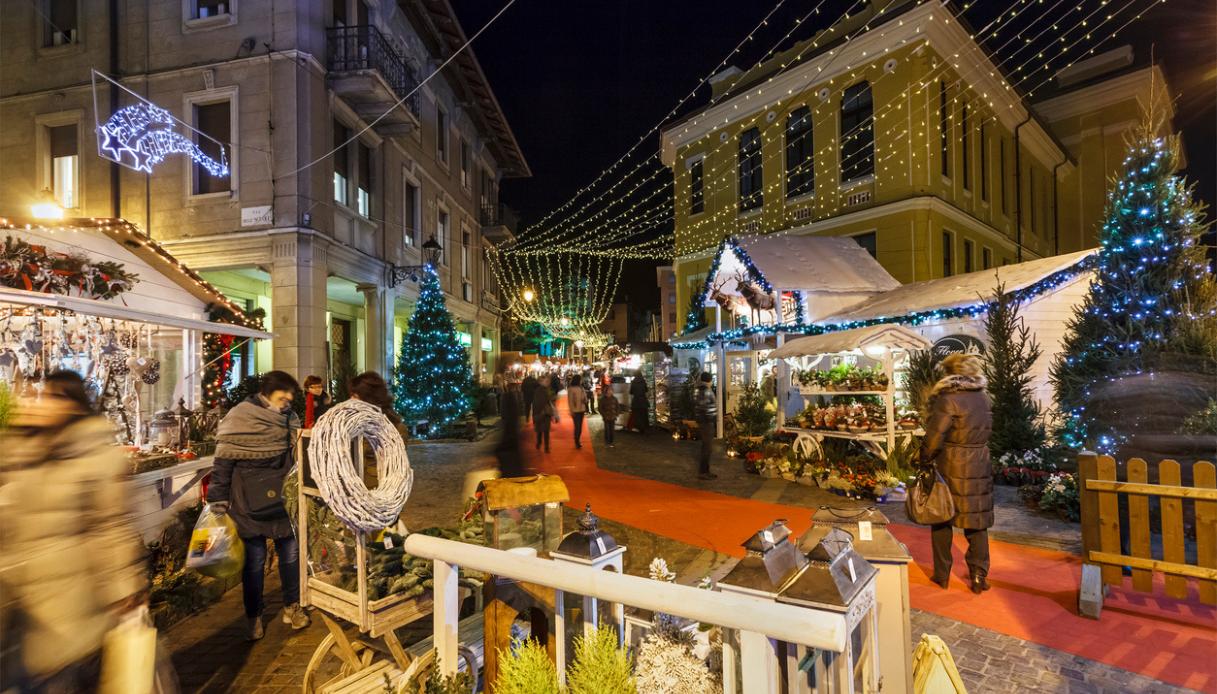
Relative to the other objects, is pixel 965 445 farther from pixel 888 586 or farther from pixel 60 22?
pixel 60 22

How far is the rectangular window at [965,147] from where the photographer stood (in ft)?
61.4

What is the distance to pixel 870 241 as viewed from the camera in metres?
18.5

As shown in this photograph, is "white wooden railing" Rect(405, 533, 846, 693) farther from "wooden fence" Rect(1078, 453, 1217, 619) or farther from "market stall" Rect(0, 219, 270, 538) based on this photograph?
"market stall" Rect(0, 219, 270, 538)

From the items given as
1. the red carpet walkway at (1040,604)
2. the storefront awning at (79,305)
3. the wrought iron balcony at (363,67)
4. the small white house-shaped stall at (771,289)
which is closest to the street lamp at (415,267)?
the wrought iron balcony at (363,67)

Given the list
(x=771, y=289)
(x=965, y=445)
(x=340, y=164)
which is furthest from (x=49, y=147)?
(x=965, y=445)

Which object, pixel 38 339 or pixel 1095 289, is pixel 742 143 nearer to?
pixel 1095 289

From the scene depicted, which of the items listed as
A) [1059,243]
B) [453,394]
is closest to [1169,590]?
[453,394]

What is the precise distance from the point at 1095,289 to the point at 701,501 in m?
5.53

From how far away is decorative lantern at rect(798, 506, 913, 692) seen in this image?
2.40 metres

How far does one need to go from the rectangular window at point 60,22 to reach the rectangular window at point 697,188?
18245mm

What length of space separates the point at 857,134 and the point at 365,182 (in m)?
14.2

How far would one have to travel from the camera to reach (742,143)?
857 inches

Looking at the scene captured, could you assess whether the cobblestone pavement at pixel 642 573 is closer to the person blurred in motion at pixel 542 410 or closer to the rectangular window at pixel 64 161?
the person blurred in motion at pixel 542 410

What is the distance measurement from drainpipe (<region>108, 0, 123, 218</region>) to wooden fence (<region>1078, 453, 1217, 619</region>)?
56.2 feet
